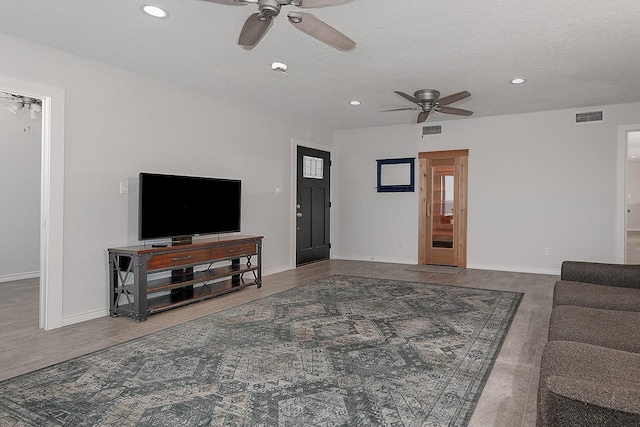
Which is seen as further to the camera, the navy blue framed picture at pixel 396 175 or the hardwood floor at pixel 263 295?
the navy blue framed picture at pixel 396 175

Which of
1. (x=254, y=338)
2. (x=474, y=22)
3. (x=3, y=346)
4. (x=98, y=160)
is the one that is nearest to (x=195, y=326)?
(x=254, y=338)

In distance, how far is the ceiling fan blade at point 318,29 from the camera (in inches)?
98.7

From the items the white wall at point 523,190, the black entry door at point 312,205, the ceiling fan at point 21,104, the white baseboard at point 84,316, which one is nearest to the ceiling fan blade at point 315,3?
the white baseboard at point 84,316

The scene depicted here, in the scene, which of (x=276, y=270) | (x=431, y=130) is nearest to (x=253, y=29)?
(x=276, y=270)

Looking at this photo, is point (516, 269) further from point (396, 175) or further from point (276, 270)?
point (276, 270)

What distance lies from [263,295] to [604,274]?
340 centimetres

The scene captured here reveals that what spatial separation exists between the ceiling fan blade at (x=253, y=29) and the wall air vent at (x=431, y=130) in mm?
4948

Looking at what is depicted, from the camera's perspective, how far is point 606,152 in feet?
19.6

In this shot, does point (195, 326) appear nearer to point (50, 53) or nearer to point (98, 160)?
point (98, 160)

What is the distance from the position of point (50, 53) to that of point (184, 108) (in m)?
1.49

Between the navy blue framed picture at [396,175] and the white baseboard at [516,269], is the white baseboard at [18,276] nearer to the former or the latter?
the navy blue framed picture at [396,175]

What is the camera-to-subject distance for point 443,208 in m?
7.16

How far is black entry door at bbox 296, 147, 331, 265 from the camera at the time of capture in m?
7.07

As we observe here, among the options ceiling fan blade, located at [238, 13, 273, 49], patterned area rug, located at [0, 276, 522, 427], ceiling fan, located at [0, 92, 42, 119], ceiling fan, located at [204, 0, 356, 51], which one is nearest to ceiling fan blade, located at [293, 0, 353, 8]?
ceiling fan, located at [204, 0, 356, 51]
